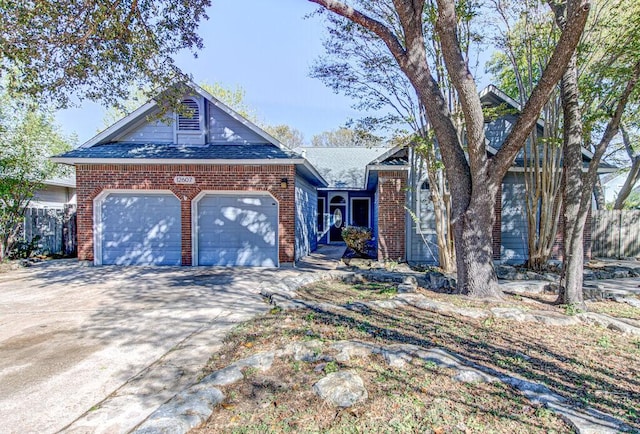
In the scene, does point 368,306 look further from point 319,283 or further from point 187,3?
point 187,3

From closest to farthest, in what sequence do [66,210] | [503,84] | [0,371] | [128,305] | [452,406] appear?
[452,406] < [0,371] < [128,305] < [66,210] < [503,84]

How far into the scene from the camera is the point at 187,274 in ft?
29.2

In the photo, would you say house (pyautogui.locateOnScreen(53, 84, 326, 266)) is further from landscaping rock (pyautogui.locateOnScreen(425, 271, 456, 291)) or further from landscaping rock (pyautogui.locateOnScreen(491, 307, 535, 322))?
landscaping rock (pyautogui.locateOnScreen(491, 307, 535, 322))

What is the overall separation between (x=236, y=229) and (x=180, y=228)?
1619mm

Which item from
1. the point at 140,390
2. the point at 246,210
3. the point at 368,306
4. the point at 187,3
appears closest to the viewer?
the point at 140,390

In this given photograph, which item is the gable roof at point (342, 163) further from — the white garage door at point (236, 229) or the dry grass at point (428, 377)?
the dry grass at point (428, 377)

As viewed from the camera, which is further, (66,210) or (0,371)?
(66,210)

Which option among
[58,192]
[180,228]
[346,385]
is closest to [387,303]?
[346,385]

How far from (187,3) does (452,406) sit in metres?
8.44

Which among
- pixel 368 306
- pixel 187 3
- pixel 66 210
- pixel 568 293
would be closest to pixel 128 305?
pixel 368 306

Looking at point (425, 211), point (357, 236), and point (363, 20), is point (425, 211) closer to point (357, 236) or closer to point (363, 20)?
point (357, 236)

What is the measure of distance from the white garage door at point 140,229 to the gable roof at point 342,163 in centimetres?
769

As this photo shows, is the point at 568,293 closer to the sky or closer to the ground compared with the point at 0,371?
closer to the sky

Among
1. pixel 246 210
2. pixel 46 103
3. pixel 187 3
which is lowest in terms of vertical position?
pixel 246 210
